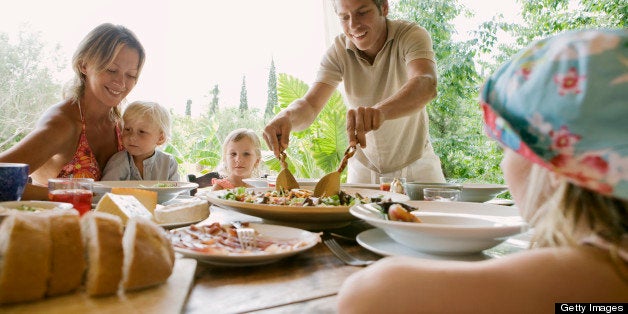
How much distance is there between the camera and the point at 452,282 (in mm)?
479

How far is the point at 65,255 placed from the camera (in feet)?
2.30

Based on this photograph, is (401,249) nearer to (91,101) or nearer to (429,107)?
(91,101)

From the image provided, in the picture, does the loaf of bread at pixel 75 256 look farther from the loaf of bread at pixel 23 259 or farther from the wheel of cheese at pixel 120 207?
the wheel of cheese at pixel 120 207

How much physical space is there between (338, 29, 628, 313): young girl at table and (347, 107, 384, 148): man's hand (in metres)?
1.37

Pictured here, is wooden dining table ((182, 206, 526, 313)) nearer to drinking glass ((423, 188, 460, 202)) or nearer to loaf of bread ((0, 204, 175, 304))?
loaf of bread ((0, 204, 175, 304))

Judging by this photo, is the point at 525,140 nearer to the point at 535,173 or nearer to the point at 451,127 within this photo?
the point at 535,173

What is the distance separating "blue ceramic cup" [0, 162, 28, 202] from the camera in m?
1.12

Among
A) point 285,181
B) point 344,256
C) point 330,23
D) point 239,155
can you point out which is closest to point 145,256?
point 344,256

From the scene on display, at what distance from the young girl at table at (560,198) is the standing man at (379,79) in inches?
81.1

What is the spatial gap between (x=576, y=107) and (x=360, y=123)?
1.48 m

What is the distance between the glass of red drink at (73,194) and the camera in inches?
49.4

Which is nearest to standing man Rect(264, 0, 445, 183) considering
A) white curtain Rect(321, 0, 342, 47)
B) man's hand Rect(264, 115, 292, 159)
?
man's hand Rect(264, 115, 292, 159)

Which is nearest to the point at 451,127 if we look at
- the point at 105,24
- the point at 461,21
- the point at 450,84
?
the point at 450,84

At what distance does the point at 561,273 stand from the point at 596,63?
0.80 feet
